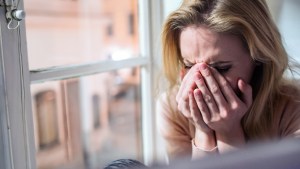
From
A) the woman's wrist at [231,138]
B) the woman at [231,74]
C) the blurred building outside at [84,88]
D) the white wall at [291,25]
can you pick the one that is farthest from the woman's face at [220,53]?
the blurred building outside at [84,88]

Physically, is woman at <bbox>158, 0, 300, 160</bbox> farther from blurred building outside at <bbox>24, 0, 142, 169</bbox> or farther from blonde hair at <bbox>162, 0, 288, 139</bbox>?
blurred building outside at <bbox>24, 0, 142, 169</bbox>

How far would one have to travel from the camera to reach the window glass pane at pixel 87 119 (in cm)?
102

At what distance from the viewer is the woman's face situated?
0.76 meters

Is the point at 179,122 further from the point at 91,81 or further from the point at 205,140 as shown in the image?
the point at 91,81

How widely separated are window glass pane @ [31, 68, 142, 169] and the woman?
0.24 meters

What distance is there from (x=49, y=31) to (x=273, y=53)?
2.17 ft

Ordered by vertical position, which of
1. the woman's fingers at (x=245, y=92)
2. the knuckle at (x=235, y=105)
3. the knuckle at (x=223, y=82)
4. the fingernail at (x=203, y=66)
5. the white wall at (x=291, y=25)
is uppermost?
the white wall at (x=291, y=25)

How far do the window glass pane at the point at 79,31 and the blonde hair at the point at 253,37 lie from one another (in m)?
0.34

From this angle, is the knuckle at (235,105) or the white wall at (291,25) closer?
the knuckle at (235,105)

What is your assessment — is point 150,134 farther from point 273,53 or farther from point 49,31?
point 273,53

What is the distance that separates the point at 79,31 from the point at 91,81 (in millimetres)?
172

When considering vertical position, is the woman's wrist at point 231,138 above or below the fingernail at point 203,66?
below

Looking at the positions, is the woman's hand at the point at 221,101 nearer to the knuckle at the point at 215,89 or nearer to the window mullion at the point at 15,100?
the knuckle at the point at 215,89

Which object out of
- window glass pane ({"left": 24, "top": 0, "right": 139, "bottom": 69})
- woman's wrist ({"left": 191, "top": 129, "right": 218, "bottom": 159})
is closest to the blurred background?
window glass pane ({"left": 24, "top": 0, "right": 139, "bottom": 69})
